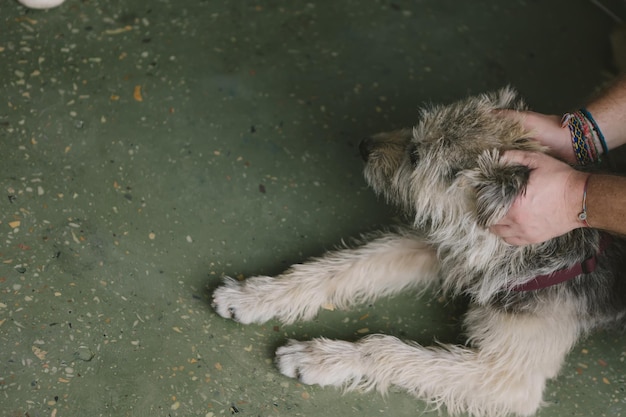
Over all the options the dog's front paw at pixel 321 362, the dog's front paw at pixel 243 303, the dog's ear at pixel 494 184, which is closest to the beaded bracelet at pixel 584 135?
the dog's ear at pixel 494 184

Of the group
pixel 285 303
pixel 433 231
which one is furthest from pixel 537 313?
pixel 285 303

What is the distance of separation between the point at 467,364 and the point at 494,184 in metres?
0.89

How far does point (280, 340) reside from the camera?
3006mm

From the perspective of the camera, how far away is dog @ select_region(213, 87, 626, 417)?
263 cm

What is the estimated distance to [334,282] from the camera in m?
3.10

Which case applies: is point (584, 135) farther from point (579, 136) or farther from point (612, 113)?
point (612, 113)

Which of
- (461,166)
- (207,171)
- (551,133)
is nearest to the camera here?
(461,166)

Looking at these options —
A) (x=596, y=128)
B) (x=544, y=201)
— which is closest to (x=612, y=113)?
(x=596, y=128)

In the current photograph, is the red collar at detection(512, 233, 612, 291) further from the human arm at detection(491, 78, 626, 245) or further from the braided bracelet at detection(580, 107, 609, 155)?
the braided bracelet at detection(580, 107, 609, 155)

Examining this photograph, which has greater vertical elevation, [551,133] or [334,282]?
[551,133]

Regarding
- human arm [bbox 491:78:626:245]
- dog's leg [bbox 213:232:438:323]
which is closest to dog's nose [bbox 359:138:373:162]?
dog's leg [bbox 213:232:438:323]

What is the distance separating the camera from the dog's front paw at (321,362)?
9.35 ft

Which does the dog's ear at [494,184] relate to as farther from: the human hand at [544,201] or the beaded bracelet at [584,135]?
the beaded bracelet at [584,135]

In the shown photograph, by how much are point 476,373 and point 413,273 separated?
55 cm
